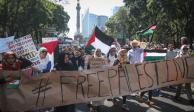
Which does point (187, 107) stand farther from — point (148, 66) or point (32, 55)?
point (32, 55)

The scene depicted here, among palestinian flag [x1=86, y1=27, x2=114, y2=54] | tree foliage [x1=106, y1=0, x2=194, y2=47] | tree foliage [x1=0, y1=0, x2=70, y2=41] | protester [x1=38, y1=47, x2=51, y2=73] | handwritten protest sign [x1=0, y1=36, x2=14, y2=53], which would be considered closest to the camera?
protester [x1=38, y1=47, x2=51, y2=73]

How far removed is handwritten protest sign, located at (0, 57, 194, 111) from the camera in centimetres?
838

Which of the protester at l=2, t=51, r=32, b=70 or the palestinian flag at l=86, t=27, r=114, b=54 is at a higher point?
the palestinian flag at l=86, t=27, r=114, b=54

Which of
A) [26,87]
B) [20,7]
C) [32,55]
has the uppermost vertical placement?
[20,7]

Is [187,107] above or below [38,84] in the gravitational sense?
below

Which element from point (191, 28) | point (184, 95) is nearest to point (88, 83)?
point (184, 95)

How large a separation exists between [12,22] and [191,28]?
1749 cm

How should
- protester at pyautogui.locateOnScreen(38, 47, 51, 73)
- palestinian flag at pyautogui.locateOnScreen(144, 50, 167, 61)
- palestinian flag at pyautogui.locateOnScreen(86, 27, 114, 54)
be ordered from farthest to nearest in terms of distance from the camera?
palestinian flag at pyautogui.locateOnScreen(144, 50, 167, 61) < palestinian flag at pyautogui.locateOnScreen(86, 27, 114, 54) < protester at pyautogui.locateOnScreen(38, 47, 51, 73)

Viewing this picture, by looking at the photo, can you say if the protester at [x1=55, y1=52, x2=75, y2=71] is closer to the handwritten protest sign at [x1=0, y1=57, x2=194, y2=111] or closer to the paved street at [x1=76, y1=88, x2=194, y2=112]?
the handwritten protest sign at [x1=0, y1=57, x2=194, y2=111]

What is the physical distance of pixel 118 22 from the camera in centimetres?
8956

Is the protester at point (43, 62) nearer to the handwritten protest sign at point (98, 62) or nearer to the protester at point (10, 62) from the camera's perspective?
the handwritten protest sign at point (98, 62)

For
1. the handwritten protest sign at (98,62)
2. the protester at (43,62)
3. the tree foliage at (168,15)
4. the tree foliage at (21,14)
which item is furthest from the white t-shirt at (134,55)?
the tree foliage at (21,14)

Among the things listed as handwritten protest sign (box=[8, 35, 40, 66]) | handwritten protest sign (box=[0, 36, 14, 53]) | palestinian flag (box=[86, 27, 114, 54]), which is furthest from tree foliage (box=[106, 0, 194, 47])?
handwritten protest sign (box=[8, 35, 40, 66])

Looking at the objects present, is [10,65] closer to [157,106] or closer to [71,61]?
[71,61]
